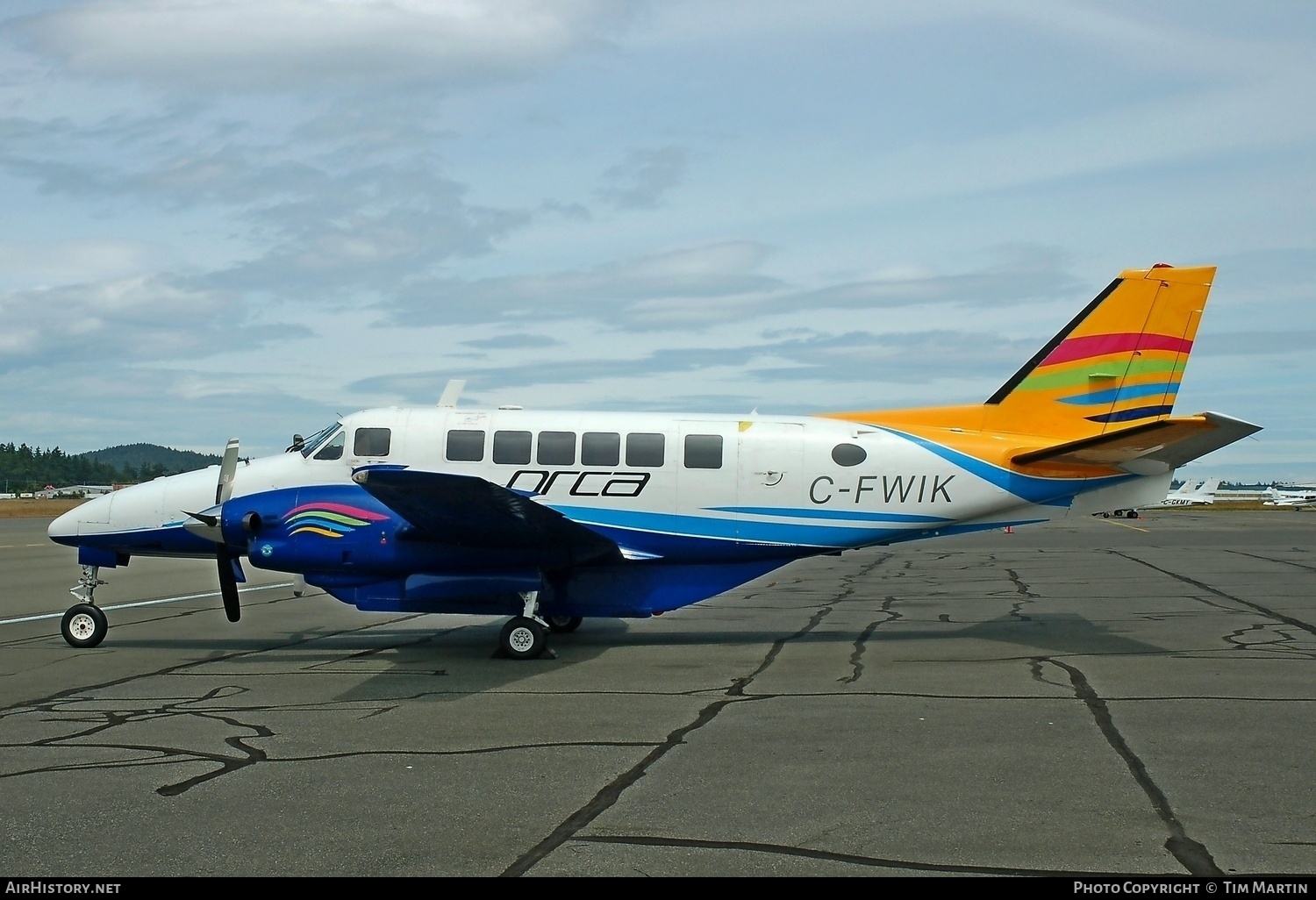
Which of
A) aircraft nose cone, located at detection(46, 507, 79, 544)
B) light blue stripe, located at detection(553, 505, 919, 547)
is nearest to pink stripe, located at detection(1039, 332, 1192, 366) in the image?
light blue stripe, located at detection(553, 505, 919, 547)

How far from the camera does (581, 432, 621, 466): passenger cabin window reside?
14.5 meters

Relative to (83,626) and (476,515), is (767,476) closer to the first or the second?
(476,515)

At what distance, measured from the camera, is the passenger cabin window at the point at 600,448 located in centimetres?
1453

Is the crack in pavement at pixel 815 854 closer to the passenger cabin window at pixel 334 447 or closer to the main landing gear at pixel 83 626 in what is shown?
the passenger cabin window at pixel 334 447

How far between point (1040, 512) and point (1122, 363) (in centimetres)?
218

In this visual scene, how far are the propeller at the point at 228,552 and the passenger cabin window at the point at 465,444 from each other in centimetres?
251

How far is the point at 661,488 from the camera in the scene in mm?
14555

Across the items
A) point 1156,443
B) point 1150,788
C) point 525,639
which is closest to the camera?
point 1150,788

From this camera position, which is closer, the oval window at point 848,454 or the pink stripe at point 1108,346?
the oval window at point 848,454

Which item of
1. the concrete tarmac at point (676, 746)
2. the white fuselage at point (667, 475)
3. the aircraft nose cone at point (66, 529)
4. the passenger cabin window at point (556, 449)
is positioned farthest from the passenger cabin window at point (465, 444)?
the aircraft nose cone at point (66, 529)

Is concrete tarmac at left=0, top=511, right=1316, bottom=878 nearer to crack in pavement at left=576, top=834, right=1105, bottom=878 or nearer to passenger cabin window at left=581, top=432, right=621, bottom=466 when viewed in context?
crack in pavement at left=576, top=834, right=1105, bottom=878

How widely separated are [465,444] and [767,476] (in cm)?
374

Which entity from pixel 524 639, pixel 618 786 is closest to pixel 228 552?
pixel 524 639
